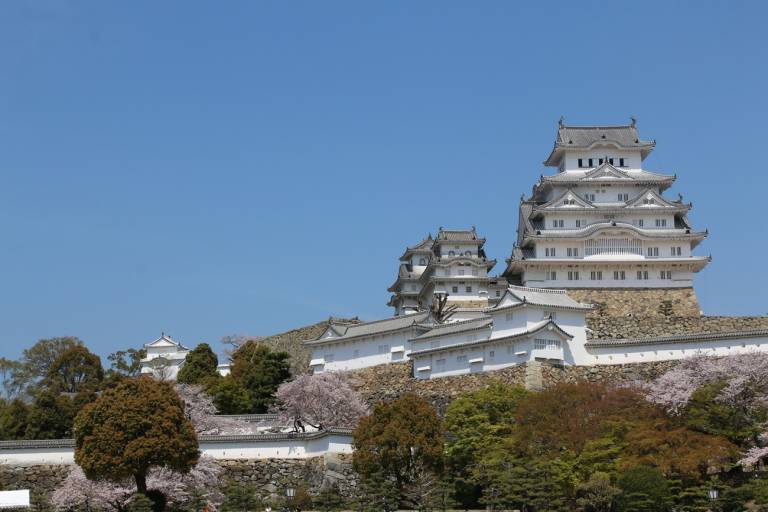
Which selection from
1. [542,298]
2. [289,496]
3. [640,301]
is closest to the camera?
[289,496]

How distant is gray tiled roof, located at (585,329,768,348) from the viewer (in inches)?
1781

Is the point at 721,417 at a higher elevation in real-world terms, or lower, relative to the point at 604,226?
lower

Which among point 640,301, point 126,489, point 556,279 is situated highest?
point 556,279

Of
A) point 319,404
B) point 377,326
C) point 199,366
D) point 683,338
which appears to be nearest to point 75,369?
point 199,366

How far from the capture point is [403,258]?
2739 inches

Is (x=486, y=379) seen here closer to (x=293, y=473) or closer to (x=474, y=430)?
(x=474, y=430)

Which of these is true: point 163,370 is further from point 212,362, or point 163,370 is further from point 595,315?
point 595,315

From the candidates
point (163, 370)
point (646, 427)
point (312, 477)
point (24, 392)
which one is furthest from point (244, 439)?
point (24, 392)

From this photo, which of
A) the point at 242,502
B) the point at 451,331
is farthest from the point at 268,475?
the point at 451,331

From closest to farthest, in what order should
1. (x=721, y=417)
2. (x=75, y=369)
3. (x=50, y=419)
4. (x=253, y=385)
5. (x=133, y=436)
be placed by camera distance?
(x=133, y=436)
(x=721, y=417)
(x=50, y=419)
(x=253, y=385)
(x=75, y=369)

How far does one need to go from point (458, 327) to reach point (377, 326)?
597 cm

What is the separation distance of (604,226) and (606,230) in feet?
0.71

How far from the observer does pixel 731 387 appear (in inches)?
1449

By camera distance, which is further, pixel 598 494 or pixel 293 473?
pixel 293 473
